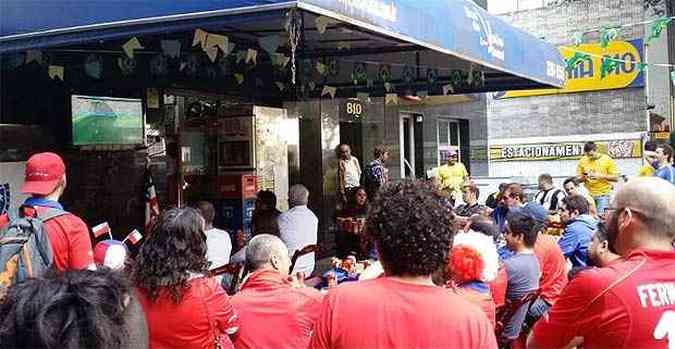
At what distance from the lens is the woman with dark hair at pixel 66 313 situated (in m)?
1.40

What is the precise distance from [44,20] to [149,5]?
0.75 metres

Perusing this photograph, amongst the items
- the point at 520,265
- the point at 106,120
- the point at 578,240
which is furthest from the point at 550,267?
the point at 106,120

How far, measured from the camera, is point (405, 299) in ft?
6.85

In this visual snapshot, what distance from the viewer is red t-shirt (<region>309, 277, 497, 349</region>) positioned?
205 cm

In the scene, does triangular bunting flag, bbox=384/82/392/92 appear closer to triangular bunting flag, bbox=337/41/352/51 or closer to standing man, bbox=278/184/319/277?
triangular bunting flag, bbox=337/41/352/51

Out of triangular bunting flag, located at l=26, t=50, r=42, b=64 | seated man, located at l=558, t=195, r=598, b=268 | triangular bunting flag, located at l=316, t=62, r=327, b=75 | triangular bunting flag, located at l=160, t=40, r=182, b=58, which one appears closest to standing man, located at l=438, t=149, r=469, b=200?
triangular bunting flag, located at l=316, t=62, r=327, b=75

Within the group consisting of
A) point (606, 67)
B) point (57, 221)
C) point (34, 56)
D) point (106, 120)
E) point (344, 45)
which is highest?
point (606, 67)

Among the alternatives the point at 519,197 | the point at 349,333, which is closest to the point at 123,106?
the point at 519,197

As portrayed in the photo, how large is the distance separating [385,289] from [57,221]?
79.5 inches

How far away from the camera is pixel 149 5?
157 inches

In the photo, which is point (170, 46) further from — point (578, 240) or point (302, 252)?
point (578, 240)

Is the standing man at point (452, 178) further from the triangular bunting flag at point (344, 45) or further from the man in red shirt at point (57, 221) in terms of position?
the man in red shirt at point (57, 221)

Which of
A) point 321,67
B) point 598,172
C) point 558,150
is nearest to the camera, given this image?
point 321,67

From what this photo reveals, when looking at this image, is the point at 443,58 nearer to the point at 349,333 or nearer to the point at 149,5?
the point at 149,5
